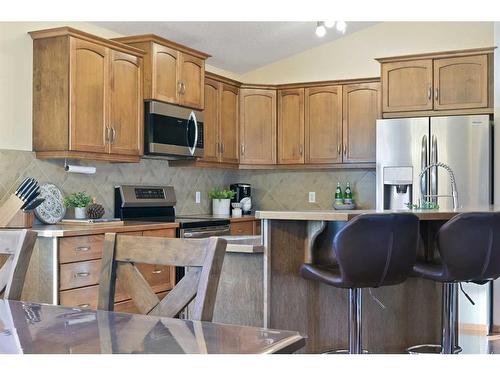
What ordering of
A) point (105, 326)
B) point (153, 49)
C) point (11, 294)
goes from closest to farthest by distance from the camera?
1. point (105, 326)
2. point (11, 294)
3. point (153, 49)

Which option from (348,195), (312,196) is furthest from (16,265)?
(312,196)

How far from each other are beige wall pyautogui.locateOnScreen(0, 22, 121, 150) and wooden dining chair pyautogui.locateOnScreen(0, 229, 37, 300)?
220cm

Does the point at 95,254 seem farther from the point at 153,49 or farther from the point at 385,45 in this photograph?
the point at 385,45

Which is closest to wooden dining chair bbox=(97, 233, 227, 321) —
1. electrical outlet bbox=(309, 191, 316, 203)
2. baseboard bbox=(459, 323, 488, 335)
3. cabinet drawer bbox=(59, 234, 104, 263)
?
cabinet drawer bbox=(59, 234, 104, 263)

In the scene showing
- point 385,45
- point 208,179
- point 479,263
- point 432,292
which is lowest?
point 432,292

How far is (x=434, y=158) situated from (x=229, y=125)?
6.80ft

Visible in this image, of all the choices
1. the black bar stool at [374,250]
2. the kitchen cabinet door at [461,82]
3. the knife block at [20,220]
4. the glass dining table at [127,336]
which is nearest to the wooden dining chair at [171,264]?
the glass dining table at [127,336]

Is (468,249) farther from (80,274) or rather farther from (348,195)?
(348,195)

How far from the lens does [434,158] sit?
16.3 ft

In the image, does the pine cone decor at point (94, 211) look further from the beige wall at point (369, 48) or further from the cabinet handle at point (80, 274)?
the beige wall at point (369, 48)

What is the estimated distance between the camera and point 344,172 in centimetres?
606

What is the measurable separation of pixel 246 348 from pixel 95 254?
8.80 feet

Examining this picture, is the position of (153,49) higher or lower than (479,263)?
higher
